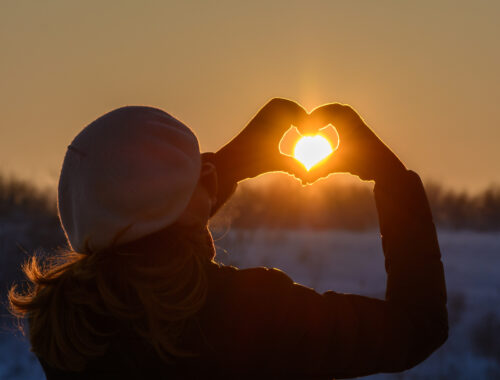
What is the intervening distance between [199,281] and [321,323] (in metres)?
0.21

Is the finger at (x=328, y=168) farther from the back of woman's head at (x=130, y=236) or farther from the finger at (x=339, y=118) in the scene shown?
the back of woman's head at (x=130, y=236)

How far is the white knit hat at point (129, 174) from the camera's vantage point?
1.35 metres

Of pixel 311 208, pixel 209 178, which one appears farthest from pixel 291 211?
pixel 209 178

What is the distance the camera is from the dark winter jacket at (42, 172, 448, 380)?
1.27m

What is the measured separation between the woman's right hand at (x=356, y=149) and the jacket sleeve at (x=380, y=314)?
28 millimetres

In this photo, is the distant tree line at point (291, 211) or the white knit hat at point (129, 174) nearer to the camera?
the white knit hat at point (129, 174)

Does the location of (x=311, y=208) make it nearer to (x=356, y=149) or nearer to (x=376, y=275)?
(x=376, y=275)

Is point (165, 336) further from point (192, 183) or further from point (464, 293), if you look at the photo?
point (464, 293)

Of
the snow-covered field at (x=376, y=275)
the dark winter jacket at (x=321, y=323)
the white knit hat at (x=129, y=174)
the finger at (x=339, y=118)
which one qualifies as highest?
the finger at (x=339, y=118)

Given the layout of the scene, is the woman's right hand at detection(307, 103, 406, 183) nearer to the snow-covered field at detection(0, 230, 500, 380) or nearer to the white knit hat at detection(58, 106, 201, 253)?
the white knit hat at detection(58, 106, 201, 253)

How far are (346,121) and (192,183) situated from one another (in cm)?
28

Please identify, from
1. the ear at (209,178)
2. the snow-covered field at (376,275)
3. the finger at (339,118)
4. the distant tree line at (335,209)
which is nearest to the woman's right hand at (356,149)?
the finger at (339,118)

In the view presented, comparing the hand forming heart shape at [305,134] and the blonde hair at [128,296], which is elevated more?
the hand forming heart shape at [305,134]

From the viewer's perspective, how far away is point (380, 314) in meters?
1.28
